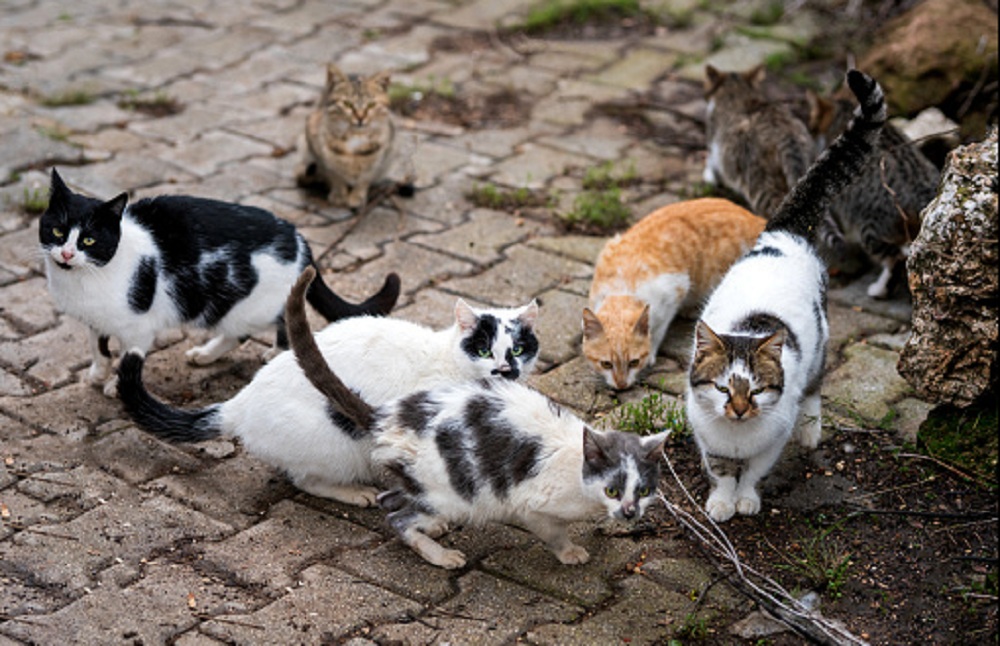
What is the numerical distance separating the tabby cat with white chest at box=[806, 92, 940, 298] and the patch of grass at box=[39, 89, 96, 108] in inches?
200

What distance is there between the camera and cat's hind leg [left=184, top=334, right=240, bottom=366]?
5.65m

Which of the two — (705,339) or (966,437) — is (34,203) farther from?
(966,437)

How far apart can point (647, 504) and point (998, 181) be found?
172 centimetres

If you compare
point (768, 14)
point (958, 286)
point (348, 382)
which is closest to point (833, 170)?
point (958, 286)

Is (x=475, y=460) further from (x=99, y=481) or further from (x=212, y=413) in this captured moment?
(x=99, y=481)

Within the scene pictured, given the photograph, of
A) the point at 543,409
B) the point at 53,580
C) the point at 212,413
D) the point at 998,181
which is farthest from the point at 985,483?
the point at 53,580

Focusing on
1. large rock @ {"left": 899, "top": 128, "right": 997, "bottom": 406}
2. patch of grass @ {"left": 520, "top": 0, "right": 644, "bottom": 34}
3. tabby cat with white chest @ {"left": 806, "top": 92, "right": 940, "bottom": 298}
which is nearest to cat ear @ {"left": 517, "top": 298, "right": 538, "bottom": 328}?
large rock @ {"left": 899, "top": 128, "right": 997, "bottom": 406}

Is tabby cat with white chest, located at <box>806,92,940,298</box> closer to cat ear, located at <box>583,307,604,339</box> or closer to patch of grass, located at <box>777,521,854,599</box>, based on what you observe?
cat ear, located at <box>583,307,604,339</box>

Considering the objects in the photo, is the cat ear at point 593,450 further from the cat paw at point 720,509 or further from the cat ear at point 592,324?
the cat ear at point 592,324

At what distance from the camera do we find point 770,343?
445cm

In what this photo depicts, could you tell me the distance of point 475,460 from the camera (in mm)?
4191

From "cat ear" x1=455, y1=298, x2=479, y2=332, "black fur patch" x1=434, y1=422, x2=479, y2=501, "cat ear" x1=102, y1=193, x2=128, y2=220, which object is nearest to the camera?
"black fur patch" x1=434, y1=422, x2=479, y2=501

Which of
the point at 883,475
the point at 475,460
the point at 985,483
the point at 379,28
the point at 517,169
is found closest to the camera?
the point at 475,460

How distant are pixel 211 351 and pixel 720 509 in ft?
8.18
